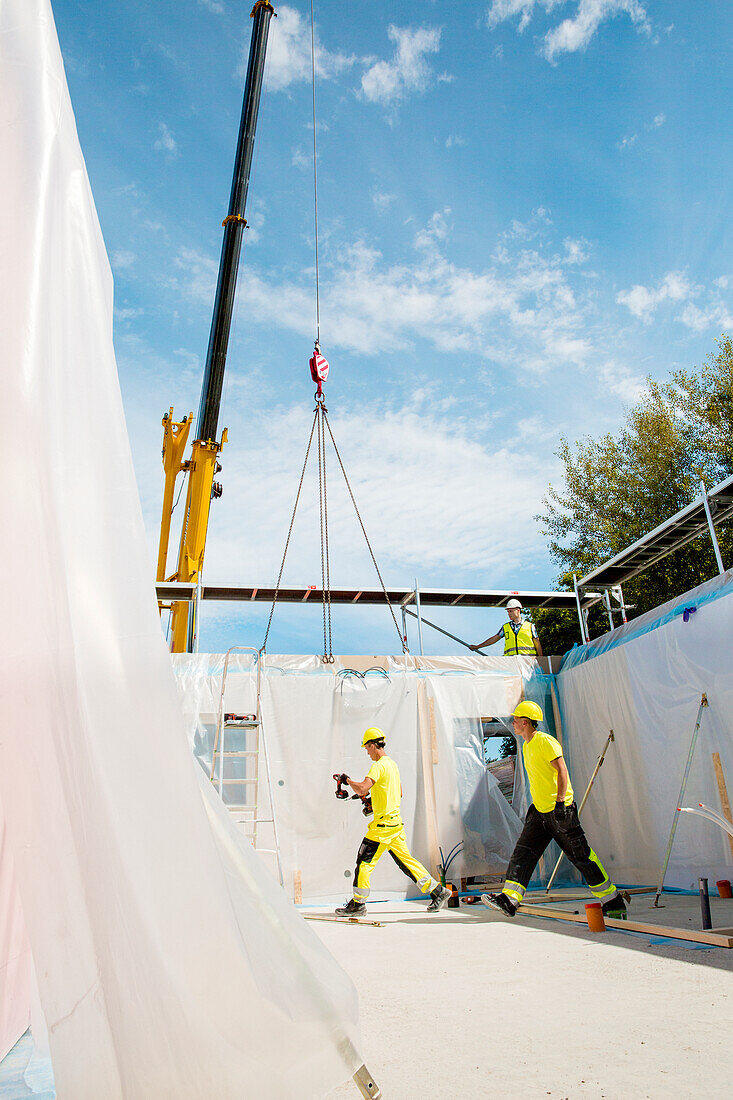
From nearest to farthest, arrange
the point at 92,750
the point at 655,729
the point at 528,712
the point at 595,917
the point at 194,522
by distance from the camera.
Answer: the point at 92,750, the point at 595,917, the point at 528,712, the point at 655,729, the point at 194,522

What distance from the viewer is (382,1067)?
6.70 feet

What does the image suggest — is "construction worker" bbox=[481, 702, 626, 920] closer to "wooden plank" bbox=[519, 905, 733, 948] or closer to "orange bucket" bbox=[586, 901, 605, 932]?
"wooden plank" bbox=[519, 905, 733, 948]

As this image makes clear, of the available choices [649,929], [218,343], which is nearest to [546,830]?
[649,929]

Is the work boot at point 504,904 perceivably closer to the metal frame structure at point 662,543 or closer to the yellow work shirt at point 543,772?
the yellow work shirt at point 543,772

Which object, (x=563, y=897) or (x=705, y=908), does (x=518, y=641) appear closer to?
(x=563, y=897)

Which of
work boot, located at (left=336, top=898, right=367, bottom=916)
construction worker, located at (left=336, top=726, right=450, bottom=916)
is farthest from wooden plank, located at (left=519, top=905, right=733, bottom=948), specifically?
work boot, located at (left=336, top=898, right=367, bottom=916)

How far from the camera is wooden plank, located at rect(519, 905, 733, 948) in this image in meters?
3.64

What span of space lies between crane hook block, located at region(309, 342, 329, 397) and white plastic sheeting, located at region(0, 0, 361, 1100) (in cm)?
→ 670

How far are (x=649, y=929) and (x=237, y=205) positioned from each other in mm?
8956

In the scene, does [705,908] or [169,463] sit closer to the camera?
[705,908]

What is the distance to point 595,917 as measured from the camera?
14.3 ft

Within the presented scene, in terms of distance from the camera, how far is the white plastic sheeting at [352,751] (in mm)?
7824

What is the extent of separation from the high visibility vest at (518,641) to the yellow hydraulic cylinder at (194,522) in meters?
4.03

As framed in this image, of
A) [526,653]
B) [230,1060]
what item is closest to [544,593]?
[526,653]
